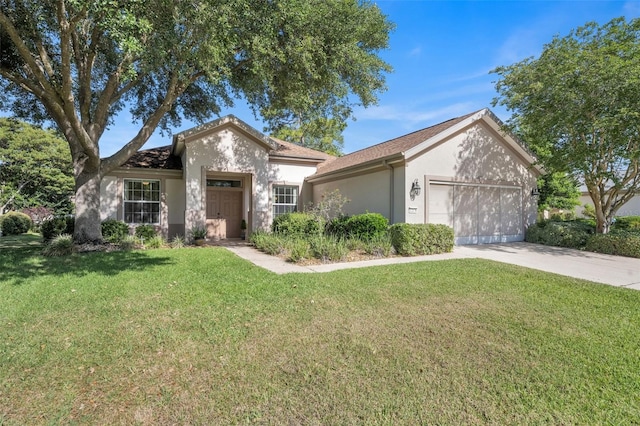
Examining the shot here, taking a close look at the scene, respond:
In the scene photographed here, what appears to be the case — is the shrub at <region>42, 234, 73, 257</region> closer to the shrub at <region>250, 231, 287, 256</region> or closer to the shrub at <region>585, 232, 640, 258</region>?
the shrub at <region>250, 231, 287, 256</region>

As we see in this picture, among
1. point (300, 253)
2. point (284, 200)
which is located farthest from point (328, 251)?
point (284, 200)

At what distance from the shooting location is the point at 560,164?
1133 cm

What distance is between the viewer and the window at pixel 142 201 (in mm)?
13688

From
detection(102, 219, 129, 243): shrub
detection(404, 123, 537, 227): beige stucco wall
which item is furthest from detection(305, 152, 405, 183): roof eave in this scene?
detection(102, 219, 129, 243): shrub

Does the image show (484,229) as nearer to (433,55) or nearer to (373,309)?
(433,55)

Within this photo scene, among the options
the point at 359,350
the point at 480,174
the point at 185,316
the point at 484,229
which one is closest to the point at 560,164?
the point at 480,174

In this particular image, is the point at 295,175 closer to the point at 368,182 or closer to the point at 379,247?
the point at 368,182

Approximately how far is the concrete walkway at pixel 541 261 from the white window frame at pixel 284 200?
4500 mm

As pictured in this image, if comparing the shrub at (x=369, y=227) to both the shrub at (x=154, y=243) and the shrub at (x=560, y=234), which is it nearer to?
the shrub at (x=560, y=234)

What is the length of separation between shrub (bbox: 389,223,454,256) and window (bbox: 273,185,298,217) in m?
6.86

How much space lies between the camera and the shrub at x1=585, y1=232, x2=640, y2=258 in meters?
9.84

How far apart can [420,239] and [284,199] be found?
7.82 metres

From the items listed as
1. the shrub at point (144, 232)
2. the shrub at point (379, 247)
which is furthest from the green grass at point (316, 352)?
the shrub at point (144, 232)

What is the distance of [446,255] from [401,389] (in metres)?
7.67
